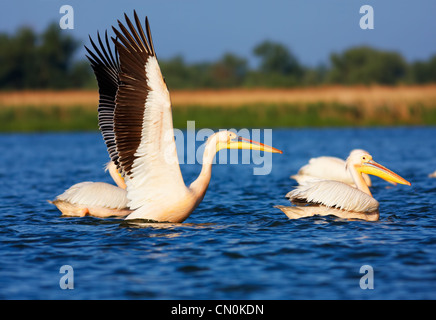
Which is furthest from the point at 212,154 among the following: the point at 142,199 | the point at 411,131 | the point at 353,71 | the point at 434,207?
the point at 353,71

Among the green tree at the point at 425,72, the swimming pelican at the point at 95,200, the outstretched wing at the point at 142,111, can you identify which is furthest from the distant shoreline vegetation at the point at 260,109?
the green tree at the point at 425,72

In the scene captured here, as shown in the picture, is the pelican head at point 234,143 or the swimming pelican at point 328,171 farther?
the swimming pelican at point 328,171

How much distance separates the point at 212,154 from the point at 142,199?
76cm

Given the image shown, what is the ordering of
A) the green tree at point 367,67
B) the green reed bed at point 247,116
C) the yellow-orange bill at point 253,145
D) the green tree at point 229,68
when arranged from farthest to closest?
1. the green tree at point 229,68
2. the green tree at point 367,67
3. the green reed bed at point 247,116
4. the yellow-orange bill at point 253,145

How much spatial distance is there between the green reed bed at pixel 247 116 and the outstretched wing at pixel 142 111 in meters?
17.2

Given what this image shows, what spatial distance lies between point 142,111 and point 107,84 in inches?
75.1

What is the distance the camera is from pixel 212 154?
20.8 feet

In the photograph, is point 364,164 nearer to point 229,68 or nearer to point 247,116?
point 247,116

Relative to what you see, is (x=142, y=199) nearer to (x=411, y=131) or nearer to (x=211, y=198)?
(x=211, y=198)

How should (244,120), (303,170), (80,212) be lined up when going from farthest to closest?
(244,120)
(303,170)
(80,212)

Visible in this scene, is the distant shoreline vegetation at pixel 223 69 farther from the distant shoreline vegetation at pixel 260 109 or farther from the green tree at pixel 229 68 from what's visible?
the distant shoreline vegetation at pixel 260 109

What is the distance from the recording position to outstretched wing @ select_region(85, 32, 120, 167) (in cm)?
735

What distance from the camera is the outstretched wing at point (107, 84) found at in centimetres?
735

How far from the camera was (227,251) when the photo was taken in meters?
5.49
